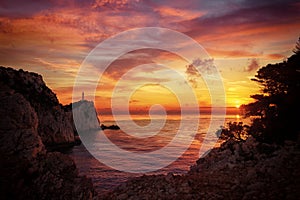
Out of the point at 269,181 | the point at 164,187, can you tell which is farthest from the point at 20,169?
the point at 269,181

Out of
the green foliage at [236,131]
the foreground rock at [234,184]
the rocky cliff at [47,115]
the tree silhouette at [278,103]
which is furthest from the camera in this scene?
the rocky cliff at [47,115]

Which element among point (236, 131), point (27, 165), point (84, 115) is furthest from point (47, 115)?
point (84, 115)

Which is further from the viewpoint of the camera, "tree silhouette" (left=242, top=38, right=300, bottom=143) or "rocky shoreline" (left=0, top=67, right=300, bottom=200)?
"tree silhouette" (left=242, top=38, right=300, bottom=143)

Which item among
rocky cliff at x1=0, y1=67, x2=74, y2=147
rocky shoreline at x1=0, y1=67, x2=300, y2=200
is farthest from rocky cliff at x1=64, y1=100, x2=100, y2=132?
rocky shoreline at x1=0, y1=67, x2=300, y2=200

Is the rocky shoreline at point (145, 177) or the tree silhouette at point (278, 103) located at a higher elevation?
the tree silhouette at point (278, 103)

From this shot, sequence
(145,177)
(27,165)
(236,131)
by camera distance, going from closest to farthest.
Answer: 1. (145,177)
2. (27,165)
3. (236,131)

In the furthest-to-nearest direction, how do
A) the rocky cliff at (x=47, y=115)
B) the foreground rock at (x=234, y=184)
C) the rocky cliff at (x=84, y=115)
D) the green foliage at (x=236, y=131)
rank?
the rocky cliff at (x=84, y=115) < the rocky cliff at (x=47, y=115) < the green foliage at (x=236, y=131) < the foreground rock at (x=234, y=184)

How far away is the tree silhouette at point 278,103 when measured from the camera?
1753 centimetres

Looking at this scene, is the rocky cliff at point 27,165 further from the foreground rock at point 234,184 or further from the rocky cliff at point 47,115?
the rocky cliff at point 47,115

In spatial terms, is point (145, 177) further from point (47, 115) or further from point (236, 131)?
point (47, 115)

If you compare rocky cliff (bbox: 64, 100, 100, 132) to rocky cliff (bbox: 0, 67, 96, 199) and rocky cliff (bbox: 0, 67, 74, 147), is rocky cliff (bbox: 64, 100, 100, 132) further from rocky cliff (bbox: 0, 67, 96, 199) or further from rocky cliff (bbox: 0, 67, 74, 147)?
rocky cliff (bbox: 0, 67, 96, 199)

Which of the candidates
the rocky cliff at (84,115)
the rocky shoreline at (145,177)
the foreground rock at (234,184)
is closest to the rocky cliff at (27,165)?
the rocky shoreline at (145,177)

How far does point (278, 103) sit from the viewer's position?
765 inches

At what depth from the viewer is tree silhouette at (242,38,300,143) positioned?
57.5 ft
